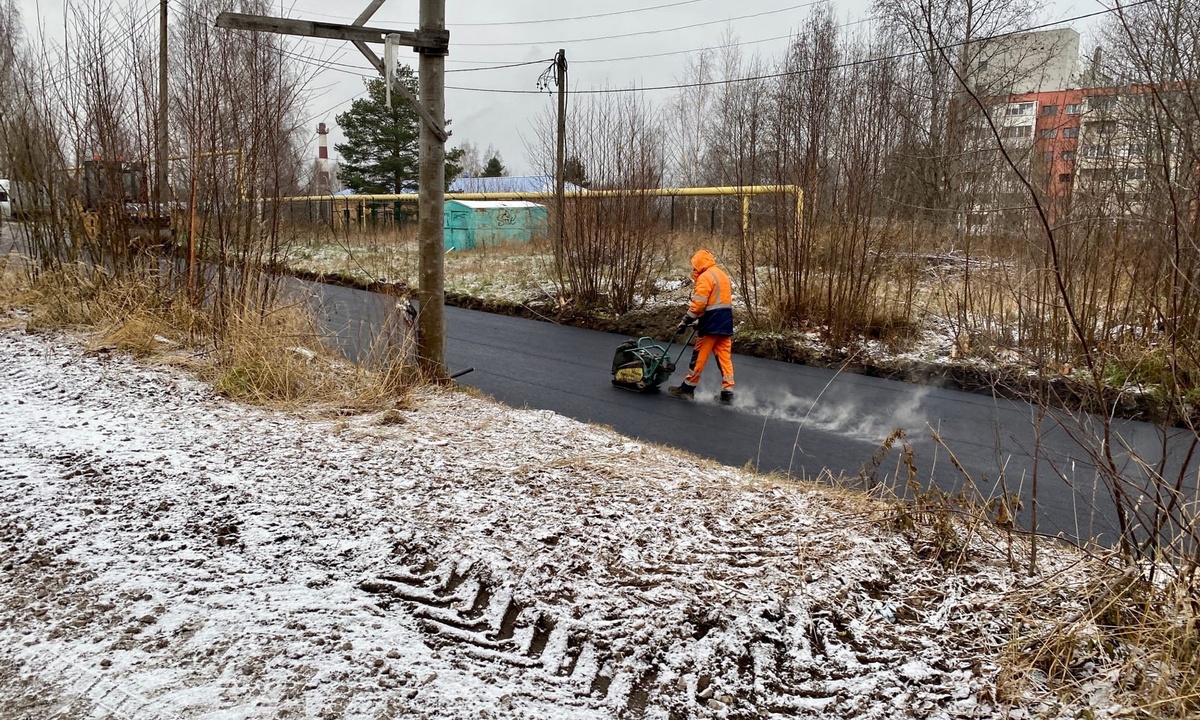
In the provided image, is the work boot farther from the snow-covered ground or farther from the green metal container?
the green metal container

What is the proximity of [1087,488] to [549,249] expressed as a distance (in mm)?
14607

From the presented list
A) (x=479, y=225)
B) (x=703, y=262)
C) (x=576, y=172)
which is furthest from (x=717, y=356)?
(x=479, y=225)

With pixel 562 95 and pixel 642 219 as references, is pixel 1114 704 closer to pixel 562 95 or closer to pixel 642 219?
pixel 642 219

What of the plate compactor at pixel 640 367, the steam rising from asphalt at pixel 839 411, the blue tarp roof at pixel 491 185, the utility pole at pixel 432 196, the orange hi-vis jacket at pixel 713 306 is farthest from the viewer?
the blue tarp roof at pixel 491 185

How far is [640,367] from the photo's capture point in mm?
9117

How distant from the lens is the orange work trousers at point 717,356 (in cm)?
906

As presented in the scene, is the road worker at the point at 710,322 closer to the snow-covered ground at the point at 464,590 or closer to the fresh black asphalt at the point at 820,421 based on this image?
the fresh black asphalt at the point at 820,421

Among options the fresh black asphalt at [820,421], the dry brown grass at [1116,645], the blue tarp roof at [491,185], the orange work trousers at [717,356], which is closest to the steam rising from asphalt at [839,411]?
the fresh black asphalt at [820,421]

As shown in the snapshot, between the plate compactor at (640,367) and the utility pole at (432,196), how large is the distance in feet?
8.32

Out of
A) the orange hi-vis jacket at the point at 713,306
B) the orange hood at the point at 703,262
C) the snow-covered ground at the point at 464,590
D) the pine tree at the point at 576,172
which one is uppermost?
the pine tree at the point at 576,172

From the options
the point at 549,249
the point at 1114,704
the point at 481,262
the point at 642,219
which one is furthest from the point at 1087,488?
the point at 481,262

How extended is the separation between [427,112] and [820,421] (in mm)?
4692

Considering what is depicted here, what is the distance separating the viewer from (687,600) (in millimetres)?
3342

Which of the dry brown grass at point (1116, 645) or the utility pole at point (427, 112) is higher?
the utility pole at point (427, 112)
